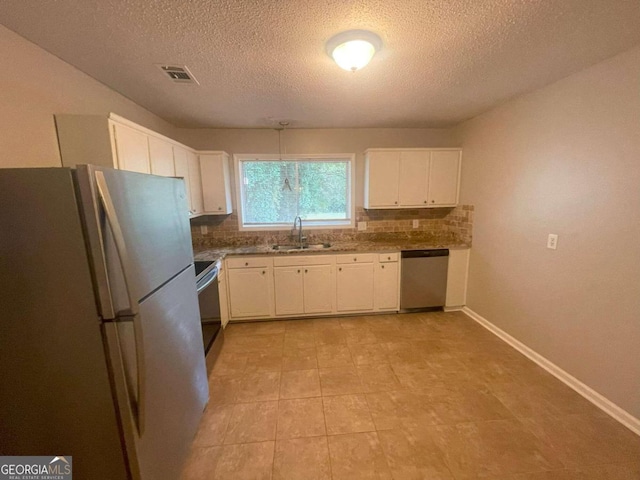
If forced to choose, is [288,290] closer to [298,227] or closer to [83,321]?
[298,227]

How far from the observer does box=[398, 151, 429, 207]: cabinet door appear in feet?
10.8

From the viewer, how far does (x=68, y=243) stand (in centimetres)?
92

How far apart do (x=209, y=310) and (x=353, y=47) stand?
2.26 meters

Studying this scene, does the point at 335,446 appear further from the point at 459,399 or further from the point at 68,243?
the point at 68,243

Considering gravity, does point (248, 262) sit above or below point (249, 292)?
above

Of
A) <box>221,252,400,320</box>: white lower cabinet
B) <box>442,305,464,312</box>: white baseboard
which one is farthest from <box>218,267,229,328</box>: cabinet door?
<box>442,305,464,312</box>: white baseboard

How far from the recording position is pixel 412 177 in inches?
131

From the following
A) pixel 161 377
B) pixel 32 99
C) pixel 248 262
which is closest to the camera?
pixel 161 377

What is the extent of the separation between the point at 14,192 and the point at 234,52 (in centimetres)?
130

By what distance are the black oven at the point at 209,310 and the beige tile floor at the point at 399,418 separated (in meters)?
0.17

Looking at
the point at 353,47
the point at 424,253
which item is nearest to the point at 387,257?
the point at 424,253

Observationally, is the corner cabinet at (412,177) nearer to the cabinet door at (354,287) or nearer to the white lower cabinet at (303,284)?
the cabinet door at (354,287)

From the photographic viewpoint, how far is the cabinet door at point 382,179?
326cm

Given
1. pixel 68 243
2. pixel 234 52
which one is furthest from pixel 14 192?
pixel 234 52
